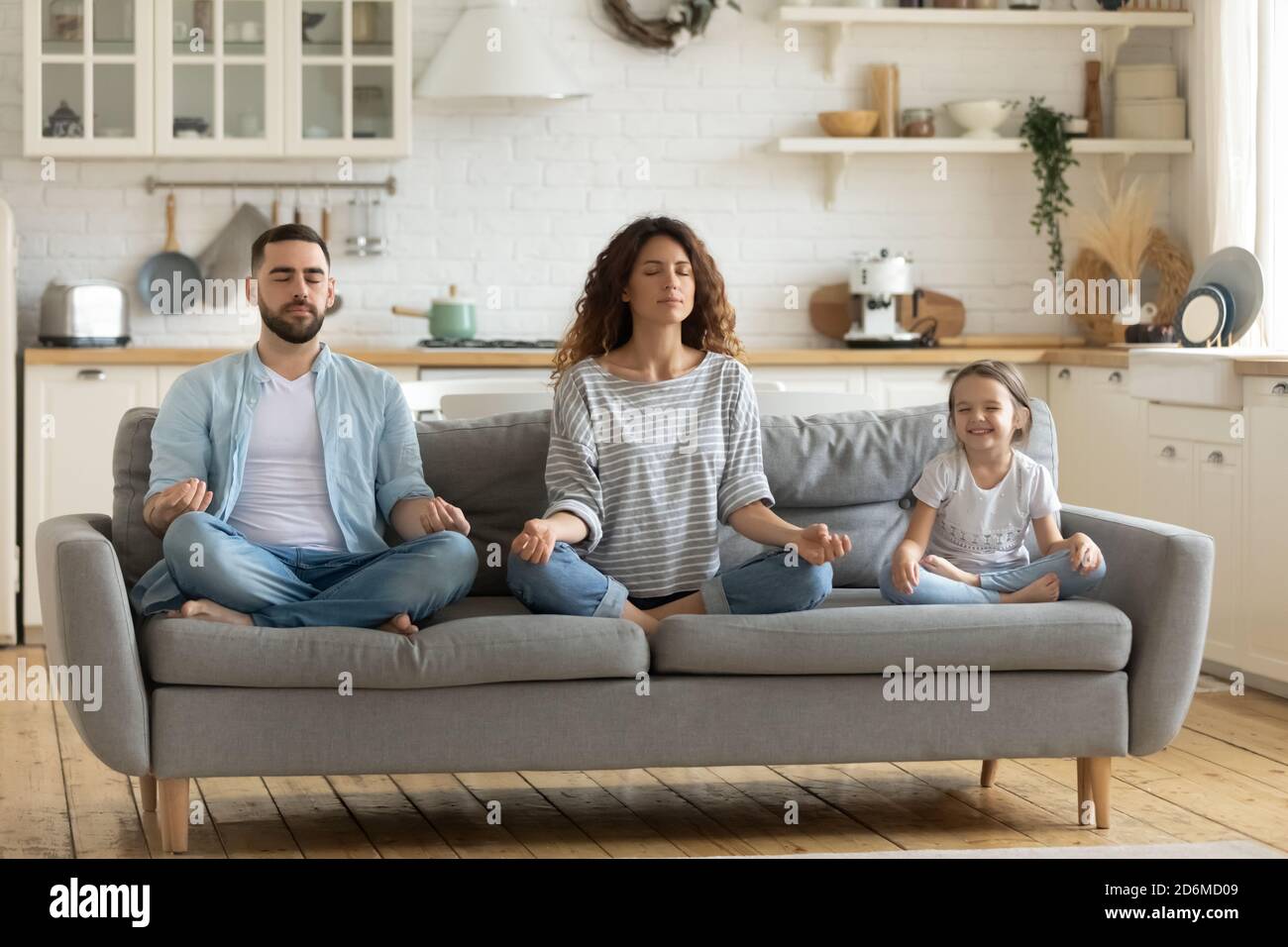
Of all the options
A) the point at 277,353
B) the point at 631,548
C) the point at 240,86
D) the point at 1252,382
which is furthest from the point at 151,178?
the point at 1252,382

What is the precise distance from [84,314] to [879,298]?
8.62ft

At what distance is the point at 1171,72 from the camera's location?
6.00 meters

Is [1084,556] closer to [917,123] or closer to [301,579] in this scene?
[301,579]

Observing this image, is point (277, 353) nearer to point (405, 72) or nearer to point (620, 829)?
point (620, 829)

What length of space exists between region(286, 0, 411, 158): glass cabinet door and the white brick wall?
27 centimetres

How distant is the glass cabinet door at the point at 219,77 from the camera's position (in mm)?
5496

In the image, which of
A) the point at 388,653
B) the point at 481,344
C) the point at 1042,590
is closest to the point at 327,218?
the point at 481,344

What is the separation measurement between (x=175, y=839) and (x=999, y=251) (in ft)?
13.5

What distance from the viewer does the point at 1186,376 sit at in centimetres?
468

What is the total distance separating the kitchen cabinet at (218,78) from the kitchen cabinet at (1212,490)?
2579mm

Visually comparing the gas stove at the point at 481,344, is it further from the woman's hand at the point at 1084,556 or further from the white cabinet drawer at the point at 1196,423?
the woman's hand at the point at 1084,556

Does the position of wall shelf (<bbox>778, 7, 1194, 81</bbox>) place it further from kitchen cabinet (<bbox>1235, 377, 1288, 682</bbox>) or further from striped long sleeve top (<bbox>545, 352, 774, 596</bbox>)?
striped long sleeve top (<bbox>545, 352, 774, 596</bbox>)

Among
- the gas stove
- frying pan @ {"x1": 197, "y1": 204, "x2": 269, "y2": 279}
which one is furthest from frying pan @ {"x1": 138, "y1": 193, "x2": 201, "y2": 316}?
the gas stove

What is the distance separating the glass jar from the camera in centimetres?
593
